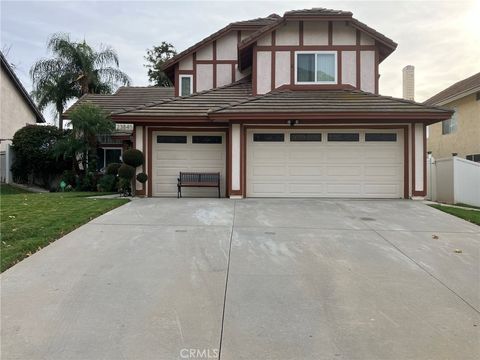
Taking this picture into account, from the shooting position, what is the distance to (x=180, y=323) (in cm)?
384

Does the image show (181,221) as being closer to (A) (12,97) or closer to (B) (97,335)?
(B) (97,335)

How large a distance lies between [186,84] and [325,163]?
7378 mm

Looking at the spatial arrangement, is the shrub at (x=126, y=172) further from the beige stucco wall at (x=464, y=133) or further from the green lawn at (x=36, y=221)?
the beige stucco wall at (x=464, y=133)

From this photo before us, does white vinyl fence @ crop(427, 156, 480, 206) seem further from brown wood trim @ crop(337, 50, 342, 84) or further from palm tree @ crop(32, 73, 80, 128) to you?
palm tree @ crop(32, 73, 80, 128)

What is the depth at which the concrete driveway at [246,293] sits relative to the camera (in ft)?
11.3

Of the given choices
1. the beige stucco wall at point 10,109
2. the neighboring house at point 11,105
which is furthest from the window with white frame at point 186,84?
the beige stucco wall at point 10,109

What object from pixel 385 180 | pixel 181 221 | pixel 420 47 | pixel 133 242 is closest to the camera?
pixel 133 242

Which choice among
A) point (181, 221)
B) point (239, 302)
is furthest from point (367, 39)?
point (239, 302)

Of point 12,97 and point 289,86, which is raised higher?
point 12,97

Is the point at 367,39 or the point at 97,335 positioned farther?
the point at 367,39

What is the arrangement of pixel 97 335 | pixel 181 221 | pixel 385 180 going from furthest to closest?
pixel 385 180 → pixel 181 221 → pixel 97 335

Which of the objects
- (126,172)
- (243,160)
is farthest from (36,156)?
(243,160)

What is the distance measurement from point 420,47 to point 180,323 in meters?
17.2

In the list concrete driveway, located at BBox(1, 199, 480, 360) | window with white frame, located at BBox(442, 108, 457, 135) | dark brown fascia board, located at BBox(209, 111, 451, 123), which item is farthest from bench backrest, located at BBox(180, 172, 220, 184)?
window with white frame, located at BBox(442, 108, 457, 135)
